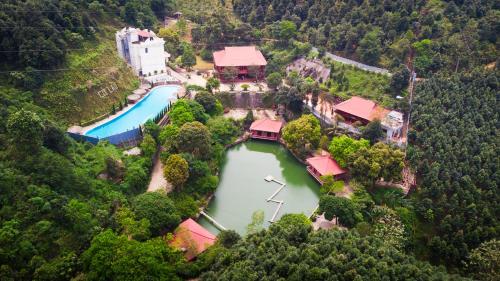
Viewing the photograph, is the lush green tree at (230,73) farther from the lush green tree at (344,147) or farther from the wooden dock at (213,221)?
the wooden dock at (213,221)

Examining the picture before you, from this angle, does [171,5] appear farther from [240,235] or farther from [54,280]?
[54,280]

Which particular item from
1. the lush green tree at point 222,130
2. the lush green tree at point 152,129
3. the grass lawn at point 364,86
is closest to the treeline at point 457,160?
the grass lawn at point 364,86

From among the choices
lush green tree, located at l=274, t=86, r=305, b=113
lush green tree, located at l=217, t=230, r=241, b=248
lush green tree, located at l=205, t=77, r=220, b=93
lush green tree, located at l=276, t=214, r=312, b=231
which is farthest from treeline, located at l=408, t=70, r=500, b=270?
lush green tree, located at l=205, t=77, r=220, b=93

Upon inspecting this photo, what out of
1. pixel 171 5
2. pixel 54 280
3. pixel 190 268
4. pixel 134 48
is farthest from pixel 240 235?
pixel 171 5

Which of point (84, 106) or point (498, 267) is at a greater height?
point (84, 106)

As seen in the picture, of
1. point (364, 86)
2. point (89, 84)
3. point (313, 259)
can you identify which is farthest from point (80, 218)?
point (364, 86)

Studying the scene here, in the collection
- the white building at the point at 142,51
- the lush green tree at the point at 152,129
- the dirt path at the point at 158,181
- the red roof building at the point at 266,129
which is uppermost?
the white building at the point at 142,51

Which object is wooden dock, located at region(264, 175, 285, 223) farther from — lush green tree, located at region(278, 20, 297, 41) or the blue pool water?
lush green tree, located at region(278, 20, 297, 41)
